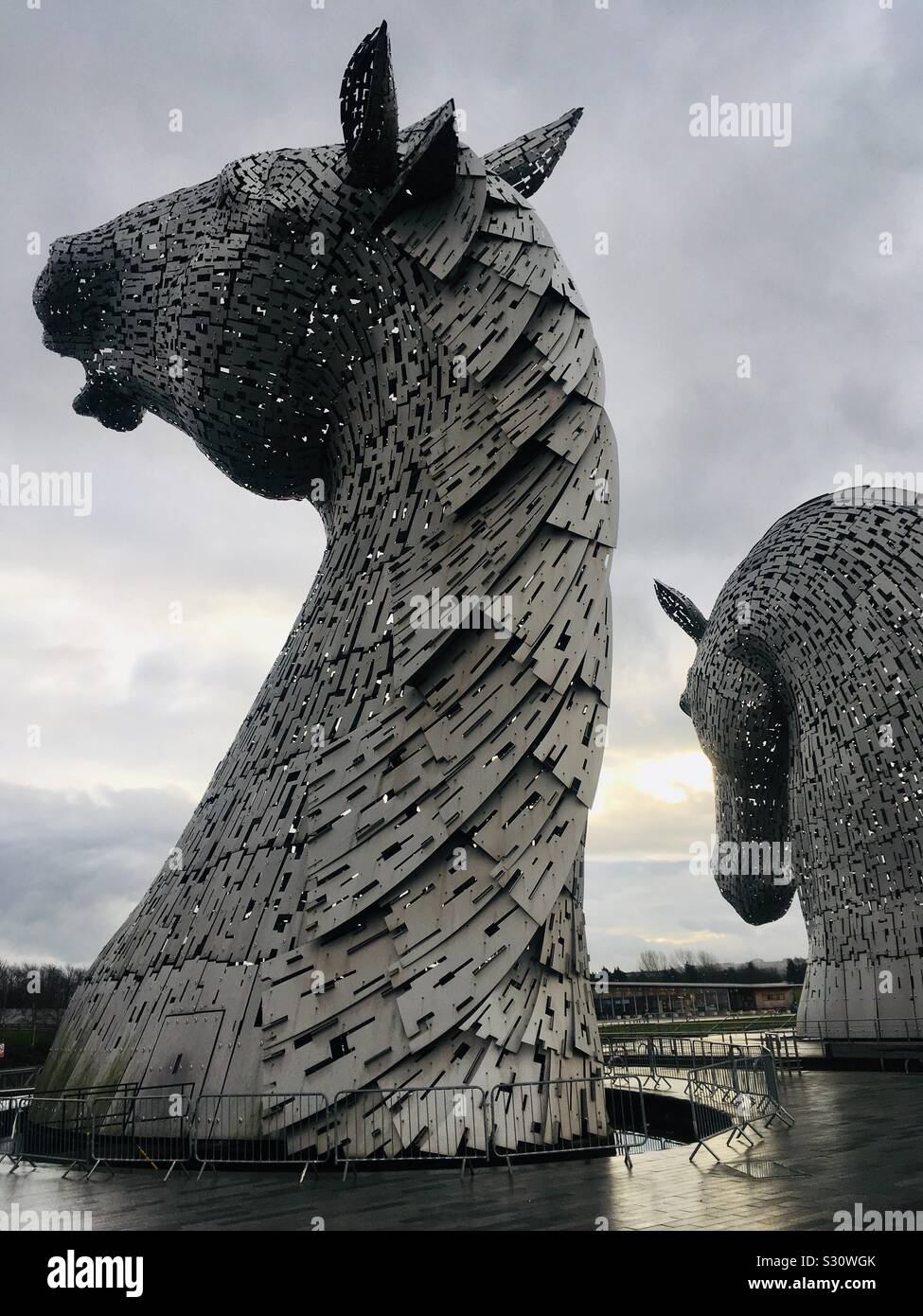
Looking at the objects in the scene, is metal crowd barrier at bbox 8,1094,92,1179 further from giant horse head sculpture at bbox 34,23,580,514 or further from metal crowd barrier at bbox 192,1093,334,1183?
giant horse head sculpture at bbox 34,23,580,514

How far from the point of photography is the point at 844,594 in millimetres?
16750

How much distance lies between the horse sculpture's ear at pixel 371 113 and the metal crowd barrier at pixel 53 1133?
32.2 feet

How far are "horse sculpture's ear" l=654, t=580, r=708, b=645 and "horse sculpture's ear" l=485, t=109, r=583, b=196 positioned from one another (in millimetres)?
14827

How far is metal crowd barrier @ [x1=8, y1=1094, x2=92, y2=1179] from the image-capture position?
912cm

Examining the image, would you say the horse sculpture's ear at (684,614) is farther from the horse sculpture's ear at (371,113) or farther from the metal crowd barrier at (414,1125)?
the metal crowd barrier at (414,1125)

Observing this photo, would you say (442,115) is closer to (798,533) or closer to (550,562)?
(550,562)

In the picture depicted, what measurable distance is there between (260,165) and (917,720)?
39.8ft

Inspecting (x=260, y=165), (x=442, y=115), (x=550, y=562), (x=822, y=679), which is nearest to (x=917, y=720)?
(x=822, y=679)

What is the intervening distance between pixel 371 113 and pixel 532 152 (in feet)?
10.2

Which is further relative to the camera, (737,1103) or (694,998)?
(694,998)

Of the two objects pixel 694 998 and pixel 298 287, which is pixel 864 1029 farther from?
pixel 694 998

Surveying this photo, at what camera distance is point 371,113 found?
10.4 meters

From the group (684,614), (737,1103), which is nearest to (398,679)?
(737,1103)

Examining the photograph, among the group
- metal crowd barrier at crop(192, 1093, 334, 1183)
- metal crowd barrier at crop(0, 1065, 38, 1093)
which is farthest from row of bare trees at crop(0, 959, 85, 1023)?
metal crowd barrier at crop(192, 1093, 334, 1183)
